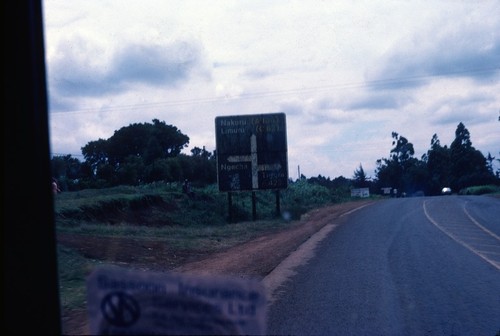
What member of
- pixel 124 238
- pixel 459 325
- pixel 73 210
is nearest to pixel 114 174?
pixel 73 210

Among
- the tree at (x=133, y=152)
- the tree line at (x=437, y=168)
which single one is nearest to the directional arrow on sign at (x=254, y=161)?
the tree at (x=133, y=152)

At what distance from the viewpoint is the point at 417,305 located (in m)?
9.45

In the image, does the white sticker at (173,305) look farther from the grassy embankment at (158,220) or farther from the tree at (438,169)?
the tree at (438,169)

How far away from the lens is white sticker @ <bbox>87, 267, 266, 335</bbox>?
2625mm

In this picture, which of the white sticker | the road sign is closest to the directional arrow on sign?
the road sign

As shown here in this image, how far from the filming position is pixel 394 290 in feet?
35.0

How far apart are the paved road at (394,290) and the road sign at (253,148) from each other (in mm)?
12114

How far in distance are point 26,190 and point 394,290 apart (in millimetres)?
8753

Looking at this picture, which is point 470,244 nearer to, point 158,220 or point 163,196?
point 158,220

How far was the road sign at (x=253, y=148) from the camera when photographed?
31.6 m

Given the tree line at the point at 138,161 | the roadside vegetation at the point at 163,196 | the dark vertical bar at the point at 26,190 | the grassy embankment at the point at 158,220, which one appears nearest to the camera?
the dark vertical bar at the point at 26,190

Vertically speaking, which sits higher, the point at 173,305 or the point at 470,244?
the point at 173,305

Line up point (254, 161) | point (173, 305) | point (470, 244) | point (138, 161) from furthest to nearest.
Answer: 1. point (138, 161)
2. point (254, 161)
3. point (470, 244)
4. point (173, 305)

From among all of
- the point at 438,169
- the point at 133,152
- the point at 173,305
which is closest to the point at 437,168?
the point at 438,169
